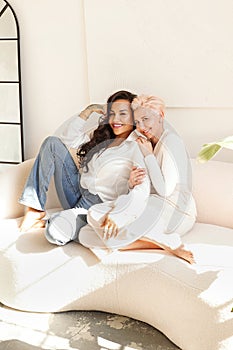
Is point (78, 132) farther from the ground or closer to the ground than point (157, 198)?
farther from the ground

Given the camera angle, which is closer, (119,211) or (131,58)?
(119,211)

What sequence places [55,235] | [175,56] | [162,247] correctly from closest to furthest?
[162,247]
[55,235]
[175,56]

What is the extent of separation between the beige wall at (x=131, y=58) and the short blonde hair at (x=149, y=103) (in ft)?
0.74

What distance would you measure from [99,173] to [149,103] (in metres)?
0.43

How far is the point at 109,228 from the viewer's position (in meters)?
2.34

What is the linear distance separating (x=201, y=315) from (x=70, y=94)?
1695mm

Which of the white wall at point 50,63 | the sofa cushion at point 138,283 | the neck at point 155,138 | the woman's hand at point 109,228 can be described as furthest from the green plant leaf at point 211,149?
the white wall at point 50,63

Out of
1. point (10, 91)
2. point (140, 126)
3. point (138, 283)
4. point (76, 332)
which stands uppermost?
point (10, 91)

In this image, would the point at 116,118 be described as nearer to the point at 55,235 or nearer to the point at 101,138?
the point at 101,138

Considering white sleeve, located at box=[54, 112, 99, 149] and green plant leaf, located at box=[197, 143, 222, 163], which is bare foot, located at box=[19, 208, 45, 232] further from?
green plant leaf, located at box=[197, 143, 222, 163]

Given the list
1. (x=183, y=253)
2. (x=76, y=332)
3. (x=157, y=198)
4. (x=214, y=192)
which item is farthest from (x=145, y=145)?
(x=76, y=332)

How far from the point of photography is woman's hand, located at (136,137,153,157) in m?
2.58

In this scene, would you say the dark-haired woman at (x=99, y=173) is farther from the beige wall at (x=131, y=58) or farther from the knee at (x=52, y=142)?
the beige wall at (x=131, y=58)

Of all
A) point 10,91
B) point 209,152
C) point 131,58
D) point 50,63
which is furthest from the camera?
point 10,91
